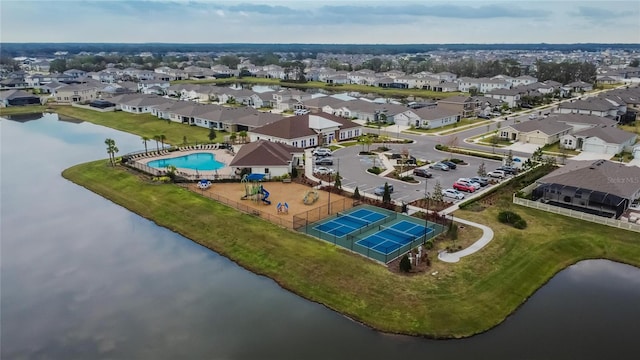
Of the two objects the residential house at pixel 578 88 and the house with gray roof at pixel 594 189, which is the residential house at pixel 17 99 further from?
the residential house at pixel 578 88

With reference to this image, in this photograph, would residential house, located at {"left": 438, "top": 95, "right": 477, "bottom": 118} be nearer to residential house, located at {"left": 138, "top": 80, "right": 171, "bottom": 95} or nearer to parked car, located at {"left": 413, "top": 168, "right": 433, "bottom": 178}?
parked car, located at {"left": 413, "top": 168, "right": 433, "bottom": 178}

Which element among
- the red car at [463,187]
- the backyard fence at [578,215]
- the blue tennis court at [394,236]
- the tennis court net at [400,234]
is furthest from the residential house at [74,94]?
the backyard fence at [578,215]

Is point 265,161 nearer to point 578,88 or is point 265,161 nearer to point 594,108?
point 594,108

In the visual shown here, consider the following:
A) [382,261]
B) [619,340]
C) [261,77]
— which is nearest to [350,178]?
[382,261]

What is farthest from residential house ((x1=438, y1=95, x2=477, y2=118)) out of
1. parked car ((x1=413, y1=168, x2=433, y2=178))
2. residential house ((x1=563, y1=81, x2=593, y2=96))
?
residential house ((x1=563, y1=81, x2=593, y2=96))

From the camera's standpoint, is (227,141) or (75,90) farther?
(75,90)

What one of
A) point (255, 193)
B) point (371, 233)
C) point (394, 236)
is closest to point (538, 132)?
point (394, 236)

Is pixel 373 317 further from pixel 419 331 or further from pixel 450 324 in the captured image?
pixel 450 324
